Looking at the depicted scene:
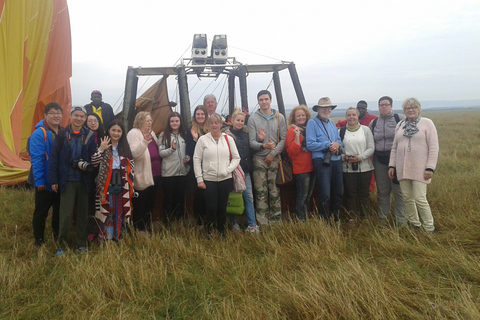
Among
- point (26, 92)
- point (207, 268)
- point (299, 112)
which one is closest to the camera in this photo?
point (207, 268)

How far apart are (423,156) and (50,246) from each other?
4704 millimetres

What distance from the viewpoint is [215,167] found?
419 cm

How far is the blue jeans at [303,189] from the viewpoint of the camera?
463cm

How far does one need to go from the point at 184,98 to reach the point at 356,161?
3.15 metres

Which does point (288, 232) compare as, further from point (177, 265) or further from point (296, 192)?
point (177, 265)

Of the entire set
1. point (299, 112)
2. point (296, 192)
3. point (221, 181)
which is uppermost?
point (299, 112)

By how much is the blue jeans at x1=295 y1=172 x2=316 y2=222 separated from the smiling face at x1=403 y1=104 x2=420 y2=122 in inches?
55.4

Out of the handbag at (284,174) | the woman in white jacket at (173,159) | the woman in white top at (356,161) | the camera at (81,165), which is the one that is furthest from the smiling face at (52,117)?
the woman in white top at (356,161)

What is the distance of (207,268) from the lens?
3.48 m

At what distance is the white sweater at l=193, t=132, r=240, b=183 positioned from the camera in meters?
4.20

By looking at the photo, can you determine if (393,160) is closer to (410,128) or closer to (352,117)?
(410,128)

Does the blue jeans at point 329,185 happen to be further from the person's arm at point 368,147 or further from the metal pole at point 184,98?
the metal pole at point 184,98

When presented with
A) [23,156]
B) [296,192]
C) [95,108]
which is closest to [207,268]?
[296,192]

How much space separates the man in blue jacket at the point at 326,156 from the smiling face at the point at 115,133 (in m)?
2.39
